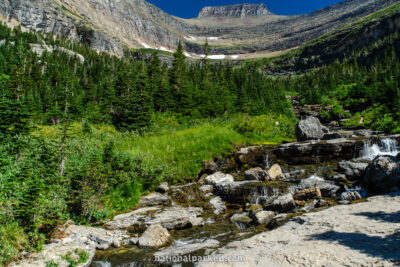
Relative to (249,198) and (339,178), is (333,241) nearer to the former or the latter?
(249,198)

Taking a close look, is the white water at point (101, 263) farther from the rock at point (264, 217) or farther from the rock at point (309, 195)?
the rock at point (309, 195)

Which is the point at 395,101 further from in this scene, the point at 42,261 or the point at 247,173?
the point at 42,261

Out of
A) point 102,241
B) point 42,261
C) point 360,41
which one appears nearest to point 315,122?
point 102,241

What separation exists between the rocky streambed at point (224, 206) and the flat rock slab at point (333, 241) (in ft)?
3.07

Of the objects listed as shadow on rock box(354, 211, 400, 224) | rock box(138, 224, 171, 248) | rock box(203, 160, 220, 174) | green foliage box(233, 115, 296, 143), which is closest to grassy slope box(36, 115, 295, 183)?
green foliage box(233, 115, 296, 143)

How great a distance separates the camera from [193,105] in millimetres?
32844

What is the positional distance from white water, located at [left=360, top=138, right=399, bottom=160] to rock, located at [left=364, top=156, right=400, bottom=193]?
675 centimetres

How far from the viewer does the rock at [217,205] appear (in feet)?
33.9

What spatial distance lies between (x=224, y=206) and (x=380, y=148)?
1406cm

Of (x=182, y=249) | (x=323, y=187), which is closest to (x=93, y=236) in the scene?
(x=182, y=249)

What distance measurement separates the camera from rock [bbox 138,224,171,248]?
7.07 m

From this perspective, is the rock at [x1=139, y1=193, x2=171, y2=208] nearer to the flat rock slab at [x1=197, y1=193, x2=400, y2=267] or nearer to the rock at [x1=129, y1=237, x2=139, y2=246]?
the rock at [x1=129, y1=237, x2=139, y2=246]

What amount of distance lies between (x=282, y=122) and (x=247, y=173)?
18.3m

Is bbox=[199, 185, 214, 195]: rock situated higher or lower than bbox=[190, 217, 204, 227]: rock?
higher
